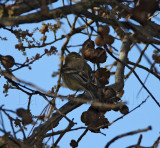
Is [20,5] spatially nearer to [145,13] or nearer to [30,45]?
[30,45]

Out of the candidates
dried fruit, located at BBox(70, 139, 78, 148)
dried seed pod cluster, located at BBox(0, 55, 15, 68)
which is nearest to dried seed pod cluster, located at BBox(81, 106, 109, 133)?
dried fruit, located at BBox(70, 139, 78, 148)

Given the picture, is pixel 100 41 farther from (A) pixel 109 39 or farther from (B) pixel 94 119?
(B) pixel 94 119

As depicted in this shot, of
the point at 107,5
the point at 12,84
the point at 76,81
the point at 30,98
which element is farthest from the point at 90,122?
the point at 76,81

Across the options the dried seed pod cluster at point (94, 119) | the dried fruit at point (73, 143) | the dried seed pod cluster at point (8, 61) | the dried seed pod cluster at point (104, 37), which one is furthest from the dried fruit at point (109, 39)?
the dried fruit at point (73, 143)

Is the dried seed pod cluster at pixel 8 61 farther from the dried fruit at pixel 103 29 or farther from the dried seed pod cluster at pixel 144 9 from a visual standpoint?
the dried seed pod cluster at pixel 144 9

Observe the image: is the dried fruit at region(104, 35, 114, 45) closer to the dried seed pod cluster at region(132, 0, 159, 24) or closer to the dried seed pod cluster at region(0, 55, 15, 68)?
the dried seed pod cluster at region(132, 0, 159, 24)

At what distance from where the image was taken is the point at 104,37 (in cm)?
337

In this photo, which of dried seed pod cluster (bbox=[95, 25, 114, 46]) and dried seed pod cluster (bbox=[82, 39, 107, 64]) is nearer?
dried seed pod cluster (bbox=[95, 25, 114, 46])

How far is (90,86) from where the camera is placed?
549cm

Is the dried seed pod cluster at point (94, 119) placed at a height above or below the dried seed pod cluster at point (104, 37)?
below

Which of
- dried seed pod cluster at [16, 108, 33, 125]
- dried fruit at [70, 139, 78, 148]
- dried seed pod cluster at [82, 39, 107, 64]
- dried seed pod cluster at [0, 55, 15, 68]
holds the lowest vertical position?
dried seed pod cluster at [16, 108, 33, 125]

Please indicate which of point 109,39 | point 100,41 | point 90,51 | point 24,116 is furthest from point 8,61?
point 109,39

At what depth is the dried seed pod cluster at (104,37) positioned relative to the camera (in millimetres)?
3304

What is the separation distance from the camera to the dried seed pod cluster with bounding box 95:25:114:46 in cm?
330
